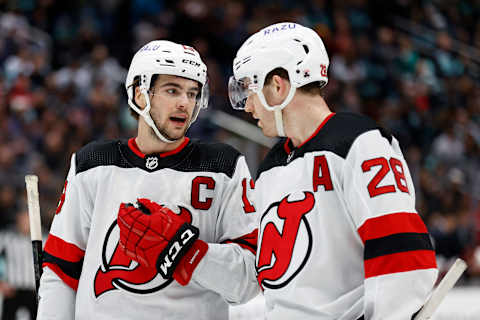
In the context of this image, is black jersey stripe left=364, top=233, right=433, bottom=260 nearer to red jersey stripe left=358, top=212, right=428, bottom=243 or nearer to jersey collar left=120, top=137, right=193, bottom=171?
red jersey stripe left=358, top=212, right=428, bottom=243

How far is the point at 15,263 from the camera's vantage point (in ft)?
14.1

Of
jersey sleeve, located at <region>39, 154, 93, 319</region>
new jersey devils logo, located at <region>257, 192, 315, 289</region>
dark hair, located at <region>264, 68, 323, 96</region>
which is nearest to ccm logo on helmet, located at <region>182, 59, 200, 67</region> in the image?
dark hair, located at <region>264, 68, 323, 96</region>

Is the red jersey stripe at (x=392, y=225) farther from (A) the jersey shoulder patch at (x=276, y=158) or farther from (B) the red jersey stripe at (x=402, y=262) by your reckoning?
(A) the jersey shoulder patch at (x=276, y=158)

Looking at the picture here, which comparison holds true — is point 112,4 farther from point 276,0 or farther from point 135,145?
point 135,145

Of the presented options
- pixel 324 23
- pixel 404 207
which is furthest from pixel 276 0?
pixel 404 207

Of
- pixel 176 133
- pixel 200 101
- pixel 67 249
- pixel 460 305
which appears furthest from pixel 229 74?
pixel 67 249

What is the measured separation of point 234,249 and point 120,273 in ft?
1.29

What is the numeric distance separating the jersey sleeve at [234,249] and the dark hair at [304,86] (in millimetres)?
506

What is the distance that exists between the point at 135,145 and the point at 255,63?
26.5 inches

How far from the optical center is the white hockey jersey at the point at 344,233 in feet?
5.71

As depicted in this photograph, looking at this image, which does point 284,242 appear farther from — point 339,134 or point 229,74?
point 229,74

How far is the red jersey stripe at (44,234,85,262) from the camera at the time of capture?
2457mm

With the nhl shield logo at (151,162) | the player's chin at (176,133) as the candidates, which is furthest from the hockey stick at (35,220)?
the player's chin at (176,133)

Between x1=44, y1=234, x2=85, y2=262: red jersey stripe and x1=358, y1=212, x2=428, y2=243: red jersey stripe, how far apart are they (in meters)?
1.14
